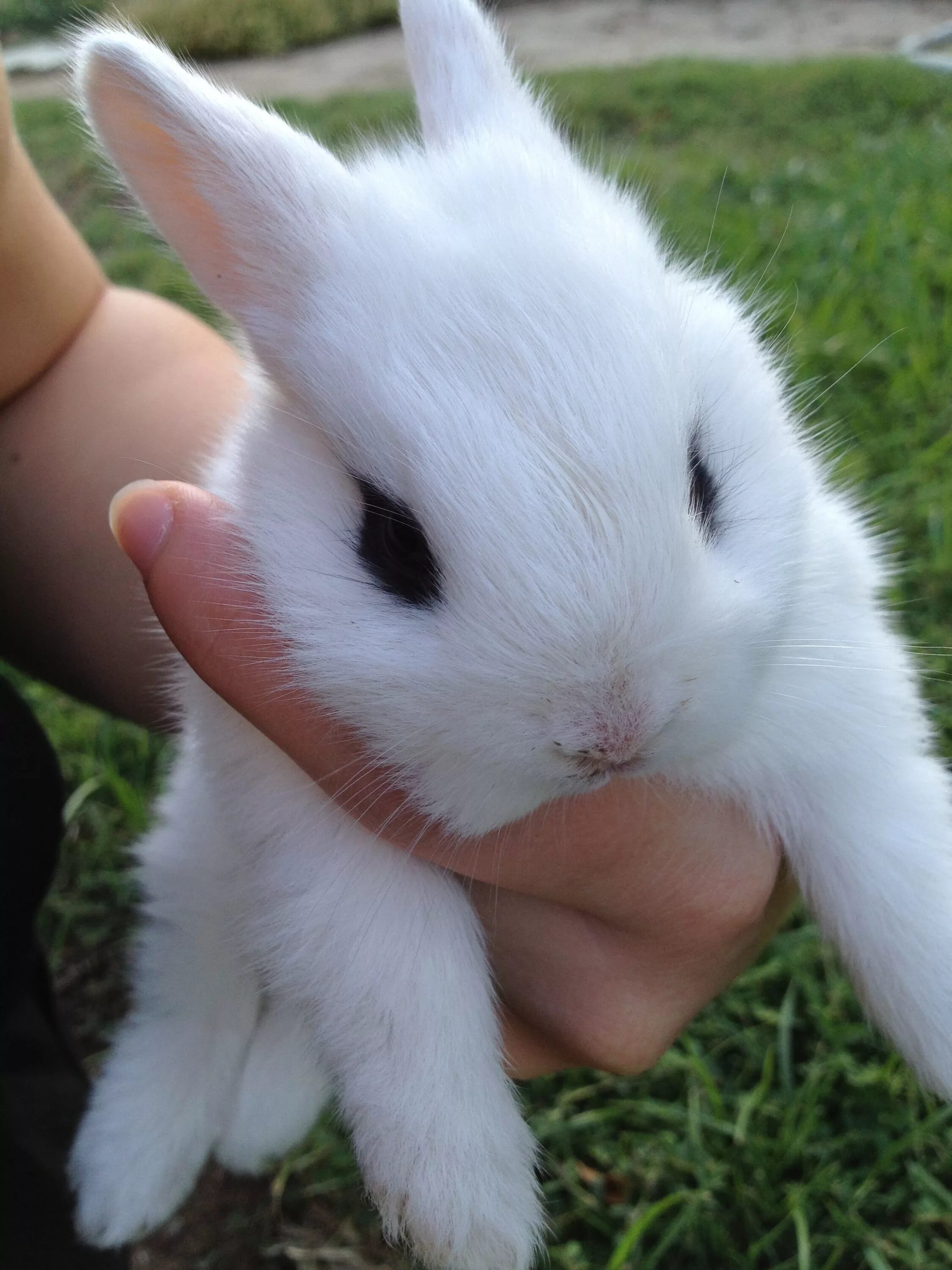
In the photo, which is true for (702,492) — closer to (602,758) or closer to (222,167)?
(602,758)

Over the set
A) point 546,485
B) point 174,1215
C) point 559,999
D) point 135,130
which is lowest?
point 174,1215

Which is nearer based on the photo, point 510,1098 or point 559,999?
point 510,1098

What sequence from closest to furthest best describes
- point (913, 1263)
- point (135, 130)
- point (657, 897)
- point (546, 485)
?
1. point (546, 485)
2. point (135, 130)
3. point (657, 897)
4. point (913, 1263)

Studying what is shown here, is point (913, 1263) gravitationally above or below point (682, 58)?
below

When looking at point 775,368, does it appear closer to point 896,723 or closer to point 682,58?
point 896,723

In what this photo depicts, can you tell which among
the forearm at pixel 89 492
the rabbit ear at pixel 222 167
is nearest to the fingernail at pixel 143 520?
the rabbit ear at pixel 222 167

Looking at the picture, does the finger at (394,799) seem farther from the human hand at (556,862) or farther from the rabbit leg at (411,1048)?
the rabbit leg at (411,1048)

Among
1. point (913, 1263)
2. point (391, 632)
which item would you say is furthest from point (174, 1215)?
point (391, 632)

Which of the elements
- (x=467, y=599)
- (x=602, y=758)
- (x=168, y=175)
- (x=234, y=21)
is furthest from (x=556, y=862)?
(x=234, y=21)
